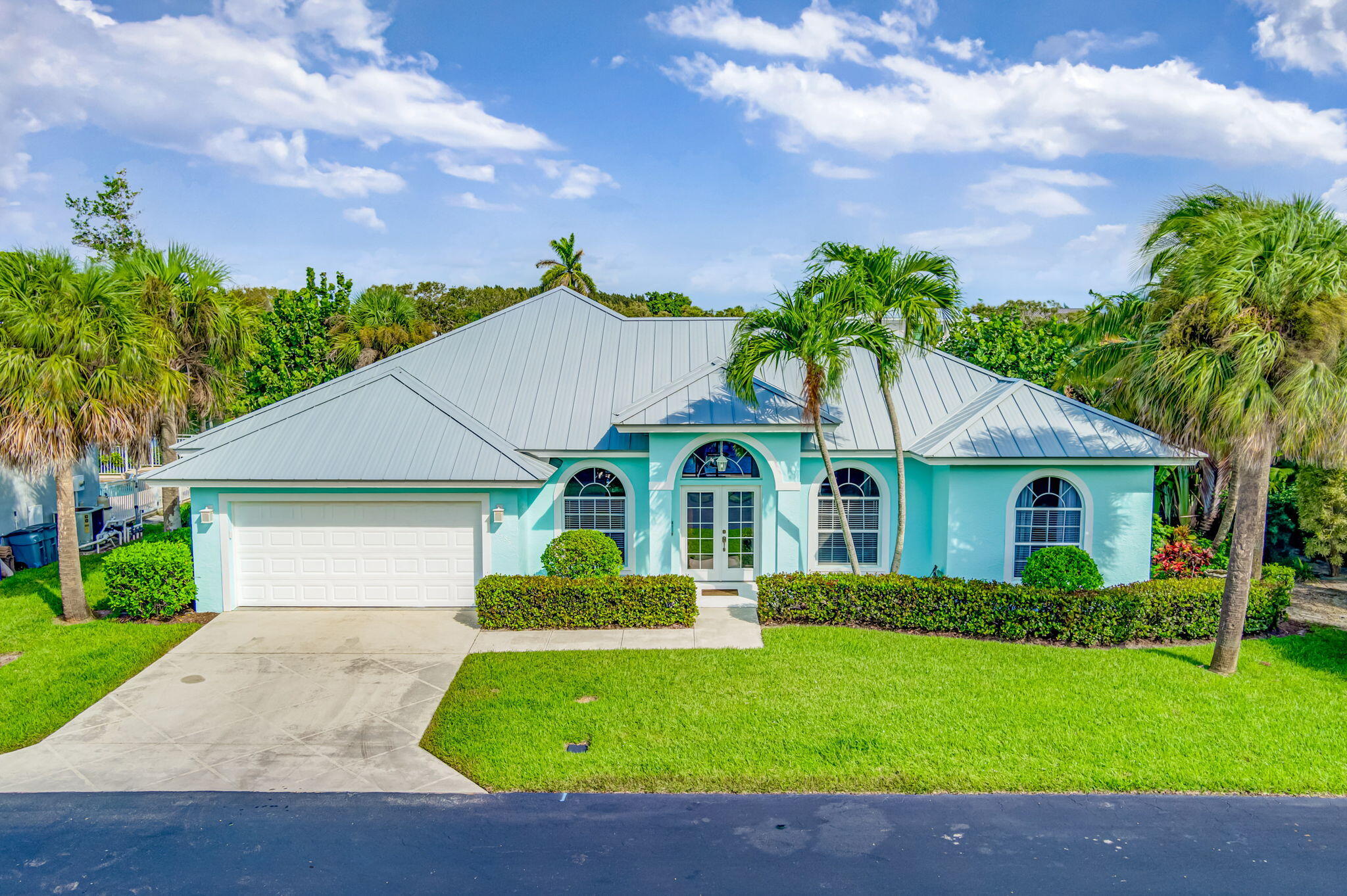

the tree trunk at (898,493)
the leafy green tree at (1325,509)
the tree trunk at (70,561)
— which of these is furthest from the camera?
the leafy green tree at (1325,509)

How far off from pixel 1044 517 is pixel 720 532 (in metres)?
6.02

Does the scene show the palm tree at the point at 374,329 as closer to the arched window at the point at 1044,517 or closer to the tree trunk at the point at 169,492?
the tree trunk at the point at 169,492

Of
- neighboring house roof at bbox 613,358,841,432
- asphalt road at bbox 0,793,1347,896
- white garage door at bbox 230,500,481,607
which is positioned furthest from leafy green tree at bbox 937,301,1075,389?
asphalt road at bbox 0,793,1347,896

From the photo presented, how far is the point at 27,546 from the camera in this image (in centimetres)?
1888

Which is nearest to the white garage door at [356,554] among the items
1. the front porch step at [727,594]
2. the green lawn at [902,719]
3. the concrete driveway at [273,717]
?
the concrete driveway at [273,717]

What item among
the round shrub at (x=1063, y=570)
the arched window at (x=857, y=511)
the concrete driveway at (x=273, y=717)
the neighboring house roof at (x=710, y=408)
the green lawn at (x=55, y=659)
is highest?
the neighboring house roof at (x=710, y=408)

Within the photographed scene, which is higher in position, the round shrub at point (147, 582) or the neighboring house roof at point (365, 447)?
the neighboring house roof at point (365, 447)

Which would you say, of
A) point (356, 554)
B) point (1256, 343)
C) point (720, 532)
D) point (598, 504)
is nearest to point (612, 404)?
point (598, 504)

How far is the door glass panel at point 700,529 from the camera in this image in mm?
15320

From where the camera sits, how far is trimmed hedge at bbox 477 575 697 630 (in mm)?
13367

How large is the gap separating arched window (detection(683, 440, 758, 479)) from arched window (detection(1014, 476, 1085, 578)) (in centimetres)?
498

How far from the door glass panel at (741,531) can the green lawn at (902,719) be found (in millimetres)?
2909

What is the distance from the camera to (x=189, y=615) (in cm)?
1417

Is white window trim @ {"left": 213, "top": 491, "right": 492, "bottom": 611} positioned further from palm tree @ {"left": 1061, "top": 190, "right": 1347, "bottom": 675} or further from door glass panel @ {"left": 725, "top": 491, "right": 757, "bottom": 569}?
palm tree @ {"left": 1061, "top": 190, "right": 1347, "bottom": 675}
